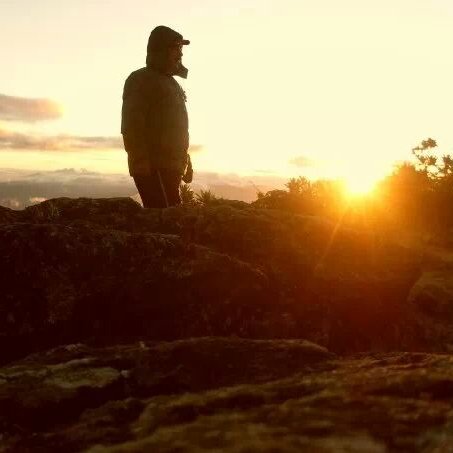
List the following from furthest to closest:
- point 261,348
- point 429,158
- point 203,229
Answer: point 429,158 < point 203,229 < point 261,348

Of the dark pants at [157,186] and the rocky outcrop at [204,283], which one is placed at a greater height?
the dark pants at [157,186]

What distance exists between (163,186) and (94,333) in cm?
427

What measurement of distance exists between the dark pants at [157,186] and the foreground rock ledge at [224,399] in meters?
4.81

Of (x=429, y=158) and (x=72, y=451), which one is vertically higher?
(x=429, y=158)

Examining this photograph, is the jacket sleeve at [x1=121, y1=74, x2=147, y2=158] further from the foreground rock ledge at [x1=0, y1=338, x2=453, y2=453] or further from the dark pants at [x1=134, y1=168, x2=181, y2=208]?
the foreground rock ledge at [x1=0, y1=338, x2=453, y2=453]

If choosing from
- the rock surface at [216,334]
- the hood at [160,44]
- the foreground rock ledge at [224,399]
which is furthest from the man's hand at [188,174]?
the foreground rock ledge at [224,399]

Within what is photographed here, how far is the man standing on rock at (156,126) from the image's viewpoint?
318 inches

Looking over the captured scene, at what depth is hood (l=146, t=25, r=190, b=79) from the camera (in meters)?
8.44

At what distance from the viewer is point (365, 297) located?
209 inches

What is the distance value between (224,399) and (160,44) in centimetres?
692

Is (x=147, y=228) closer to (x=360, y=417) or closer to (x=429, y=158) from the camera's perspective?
(x=360, y=417)

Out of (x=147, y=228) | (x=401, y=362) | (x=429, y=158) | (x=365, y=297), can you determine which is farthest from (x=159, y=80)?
(x=429, y=158)

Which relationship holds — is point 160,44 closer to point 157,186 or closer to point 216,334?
point 157,186

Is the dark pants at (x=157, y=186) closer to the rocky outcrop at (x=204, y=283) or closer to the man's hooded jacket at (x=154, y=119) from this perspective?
the man's hooded jacket at (x=154, y=119)
